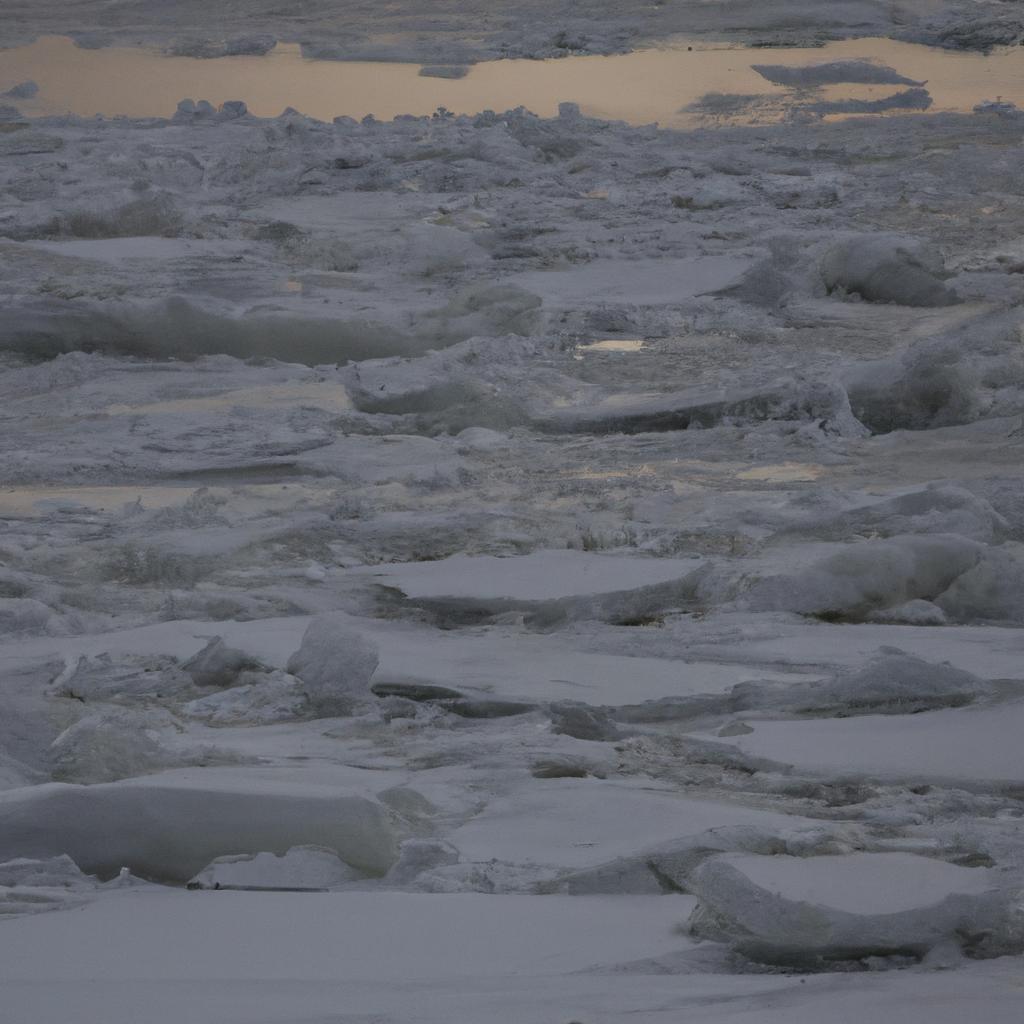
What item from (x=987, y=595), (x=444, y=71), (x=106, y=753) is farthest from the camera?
(x=444, y=71)

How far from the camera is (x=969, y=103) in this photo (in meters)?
9.31

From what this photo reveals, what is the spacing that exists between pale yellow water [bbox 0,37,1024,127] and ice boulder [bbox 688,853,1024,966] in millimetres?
7673

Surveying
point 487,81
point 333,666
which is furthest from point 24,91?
point 333,666

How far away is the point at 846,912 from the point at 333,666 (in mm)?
1194

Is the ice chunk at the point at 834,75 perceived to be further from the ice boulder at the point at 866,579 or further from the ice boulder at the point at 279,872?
the ice boulder at the point at 279,872

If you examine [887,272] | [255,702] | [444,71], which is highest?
[444,71]

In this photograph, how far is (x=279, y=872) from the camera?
6.30 feet

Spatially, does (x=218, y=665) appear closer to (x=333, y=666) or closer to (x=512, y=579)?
(x=333, y=666)

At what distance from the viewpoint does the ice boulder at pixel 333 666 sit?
2.63m

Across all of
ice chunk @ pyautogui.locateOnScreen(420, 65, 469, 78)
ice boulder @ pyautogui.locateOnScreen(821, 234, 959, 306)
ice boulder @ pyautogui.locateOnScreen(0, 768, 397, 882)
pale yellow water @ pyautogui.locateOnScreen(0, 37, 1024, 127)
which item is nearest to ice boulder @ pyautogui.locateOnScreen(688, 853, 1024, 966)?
ice boulder @ pyautogui.locateOnScreen(0, 768, 397, 882)

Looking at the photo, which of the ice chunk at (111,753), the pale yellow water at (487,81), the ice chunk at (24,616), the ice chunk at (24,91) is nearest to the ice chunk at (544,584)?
the ice chunk at (24,616)

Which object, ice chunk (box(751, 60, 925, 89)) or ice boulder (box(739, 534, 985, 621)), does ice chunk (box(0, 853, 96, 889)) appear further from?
ice chunk (box(751, 60, 925, 89))

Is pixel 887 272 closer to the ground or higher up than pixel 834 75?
closer to the ground

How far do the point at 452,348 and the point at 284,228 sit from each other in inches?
76.6
